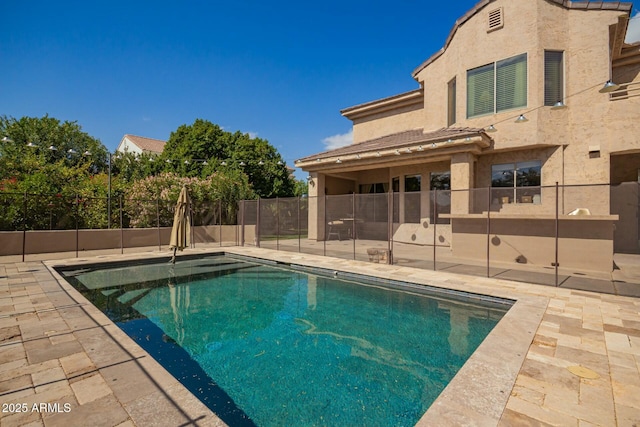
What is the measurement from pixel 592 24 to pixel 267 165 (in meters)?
20.9

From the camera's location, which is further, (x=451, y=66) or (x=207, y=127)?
(x=207, y=127)

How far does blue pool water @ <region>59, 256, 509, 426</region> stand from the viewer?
325 cm

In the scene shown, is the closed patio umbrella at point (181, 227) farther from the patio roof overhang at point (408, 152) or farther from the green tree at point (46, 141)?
the green tree at point (46, 141)

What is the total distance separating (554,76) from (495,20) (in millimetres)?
3061

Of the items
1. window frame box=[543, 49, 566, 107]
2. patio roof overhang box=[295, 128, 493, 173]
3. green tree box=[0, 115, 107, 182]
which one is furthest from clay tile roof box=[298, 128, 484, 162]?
green tree box=[0, 115, 107, 182]

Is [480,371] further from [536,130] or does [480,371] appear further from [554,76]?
[554,76]

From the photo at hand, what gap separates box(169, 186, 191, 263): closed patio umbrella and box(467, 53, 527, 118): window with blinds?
11316mm

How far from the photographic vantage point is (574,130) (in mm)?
10852

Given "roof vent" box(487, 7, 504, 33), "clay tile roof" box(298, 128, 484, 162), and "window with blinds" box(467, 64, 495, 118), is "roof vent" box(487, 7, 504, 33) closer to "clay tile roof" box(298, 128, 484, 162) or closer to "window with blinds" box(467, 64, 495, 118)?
"window with blinds" box(467, 64, 495, 118)

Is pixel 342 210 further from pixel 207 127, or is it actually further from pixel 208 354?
pixel 207 127

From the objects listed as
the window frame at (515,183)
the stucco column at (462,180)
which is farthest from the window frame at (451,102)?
the window frame at (515,183)

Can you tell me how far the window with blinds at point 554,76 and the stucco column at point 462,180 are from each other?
330 centimetres

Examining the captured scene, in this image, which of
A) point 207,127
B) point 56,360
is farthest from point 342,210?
point 207,127

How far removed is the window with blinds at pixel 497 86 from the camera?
36.6 feet
